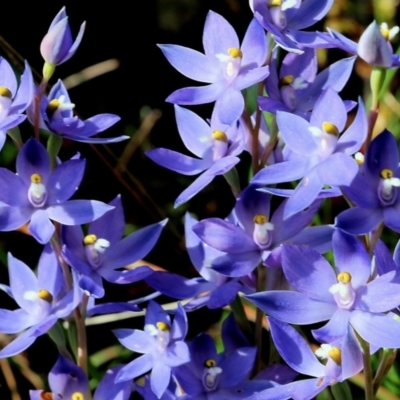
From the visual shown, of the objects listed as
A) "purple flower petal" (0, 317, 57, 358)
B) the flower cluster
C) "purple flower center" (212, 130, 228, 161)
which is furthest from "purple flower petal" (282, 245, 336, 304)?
"purple flower petal" (0, 317, 57, 358)

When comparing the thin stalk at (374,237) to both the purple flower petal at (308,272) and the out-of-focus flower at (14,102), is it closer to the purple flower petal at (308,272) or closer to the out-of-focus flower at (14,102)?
the purple flower petal at (308,272)

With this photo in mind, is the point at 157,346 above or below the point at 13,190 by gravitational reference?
below

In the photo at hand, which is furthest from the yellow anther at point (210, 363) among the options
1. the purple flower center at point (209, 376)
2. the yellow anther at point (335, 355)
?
the yellow anther at point (335, 355)

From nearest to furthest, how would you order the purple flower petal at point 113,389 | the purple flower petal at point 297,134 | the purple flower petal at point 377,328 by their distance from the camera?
the purple flower petal at point 377,328, the purple flower petal at point 297,134, the purple flower petal at point 113,389

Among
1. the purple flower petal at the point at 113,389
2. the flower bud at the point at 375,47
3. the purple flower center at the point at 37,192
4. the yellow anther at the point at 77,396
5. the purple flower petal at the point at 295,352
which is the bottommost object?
the purple flower petal at the point at 113,389

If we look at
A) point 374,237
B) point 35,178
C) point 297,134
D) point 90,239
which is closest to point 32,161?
point 35,178

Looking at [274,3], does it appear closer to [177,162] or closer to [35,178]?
[177,162]

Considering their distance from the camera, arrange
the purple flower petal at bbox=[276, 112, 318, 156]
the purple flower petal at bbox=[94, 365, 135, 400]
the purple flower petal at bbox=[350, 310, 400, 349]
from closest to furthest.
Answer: the purple flower petal at bbox=[350, 310, 400, 349]
the purple flower petal at bbox=[276, 112, 318, 156]
the purple flower petal at bbox=[94, 365, 135, 400]

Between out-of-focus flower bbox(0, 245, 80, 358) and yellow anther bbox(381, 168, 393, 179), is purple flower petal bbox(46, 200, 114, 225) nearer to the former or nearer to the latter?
out-of-focus flower bbox(0, 245, 80, 358)

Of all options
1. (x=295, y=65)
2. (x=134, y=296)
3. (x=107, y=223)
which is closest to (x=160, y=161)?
(x=107, y=223)
